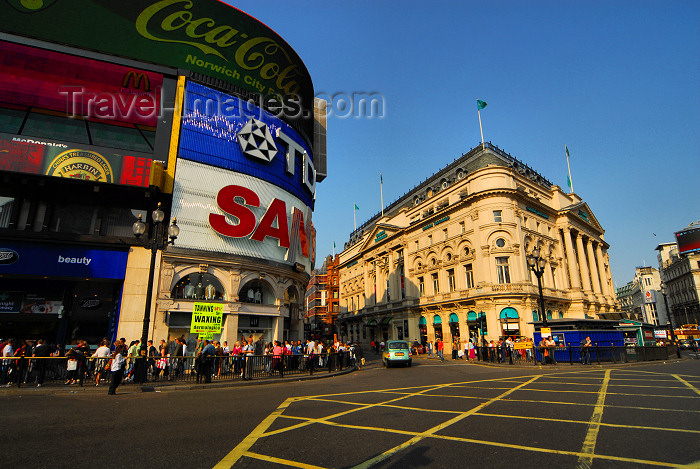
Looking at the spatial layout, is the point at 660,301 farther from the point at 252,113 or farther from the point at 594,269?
the point at 252,113

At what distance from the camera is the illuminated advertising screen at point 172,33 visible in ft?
79.1

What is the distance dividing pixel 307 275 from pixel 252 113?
14473mm

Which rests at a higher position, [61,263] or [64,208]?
[64,208]

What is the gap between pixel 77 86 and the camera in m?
24.4

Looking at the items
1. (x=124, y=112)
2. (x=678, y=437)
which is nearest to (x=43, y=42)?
(x=124, y=112)

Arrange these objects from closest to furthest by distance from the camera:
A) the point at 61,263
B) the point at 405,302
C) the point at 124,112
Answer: the point at 61,263 < the point at 124,112 < the point at 405,302

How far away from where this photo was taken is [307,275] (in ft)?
108

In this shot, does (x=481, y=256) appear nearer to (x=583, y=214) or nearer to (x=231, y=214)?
(x=583, y=214)

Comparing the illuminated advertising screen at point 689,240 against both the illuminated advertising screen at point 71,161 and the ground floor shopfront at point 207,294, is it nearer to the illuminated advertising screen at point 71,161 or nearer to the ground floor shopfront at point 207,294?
the ground floor shopfront at point 207,294

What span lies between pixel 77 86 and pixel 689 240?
110 meters

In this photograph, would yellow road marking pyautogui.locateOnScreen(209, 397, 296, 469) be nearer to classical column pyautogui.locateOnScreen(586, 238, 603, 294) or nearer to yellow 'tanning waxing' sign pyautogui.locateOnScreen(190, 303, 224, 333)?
yellow 'tanning waxing' sign pyautogui.locateOnScreen(190, 303, 224, 333)

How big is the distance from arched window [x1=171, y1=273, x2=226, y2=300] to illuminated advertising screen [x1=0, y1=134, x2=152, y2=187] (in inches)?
262

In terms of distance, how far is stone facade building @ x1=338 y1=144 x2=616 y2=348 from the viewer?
128ft

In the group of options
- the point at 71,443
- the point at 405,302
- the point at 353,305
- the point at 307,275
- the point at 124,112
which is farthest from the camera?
the point at 353,305
